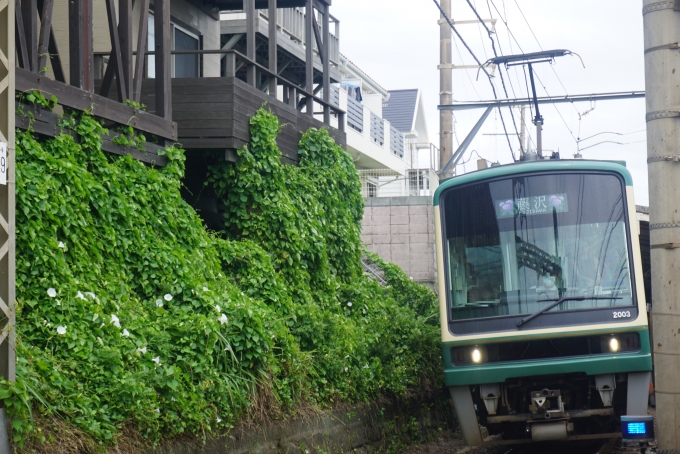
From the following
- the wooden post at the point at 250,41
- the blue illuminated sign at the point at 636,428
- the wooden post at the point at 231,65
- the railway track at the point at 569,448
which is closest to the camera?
the blue illuminated sign at the point at 636,428

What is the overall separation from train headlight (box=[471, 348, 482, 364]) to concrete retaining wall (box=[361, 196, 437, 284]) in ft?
33.6

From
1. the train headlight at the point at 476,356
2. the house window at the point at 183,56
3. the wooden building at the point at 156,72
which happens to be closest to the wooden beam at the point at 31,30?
the wooden building at the point at 156,72

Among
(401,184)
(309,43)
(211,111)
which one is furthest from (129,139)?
(401,184)

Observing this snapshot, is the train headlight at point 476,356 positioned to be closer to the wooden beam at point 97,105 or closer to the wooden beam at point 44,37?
the wooden beam at point 97,105

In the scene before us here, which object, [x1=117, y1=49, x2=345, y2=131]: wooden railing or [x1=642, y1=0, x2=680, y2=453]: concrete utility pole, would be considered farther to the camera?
[x1=117, y1=49, x2=345, y2=131]: wooden railing

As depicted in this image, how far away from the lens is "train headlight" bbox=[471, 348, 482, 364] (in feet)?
29.6

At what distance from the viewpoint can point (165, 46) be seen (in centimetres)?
1020

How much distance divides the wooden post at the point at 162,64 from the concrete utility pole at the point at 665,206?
5426 millimetres

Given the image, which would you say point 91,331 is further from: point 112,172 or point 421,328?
point 421,328

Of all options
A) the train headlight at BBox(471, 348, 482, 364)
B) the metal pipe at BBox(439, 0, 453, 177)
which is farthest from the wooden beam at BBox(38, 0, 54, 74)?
the metal pipe at BBox(439, 0, 453, 177)

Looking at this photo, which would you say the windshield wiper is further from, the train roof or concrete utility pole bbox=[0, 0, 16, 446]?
concrete utility pole bbox=[0, 0, 16, 446]

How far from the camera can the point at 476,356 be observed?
9.03 meters

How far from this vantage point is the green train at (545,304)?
8688mm

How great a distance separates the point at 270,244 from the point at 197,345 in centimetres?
416
